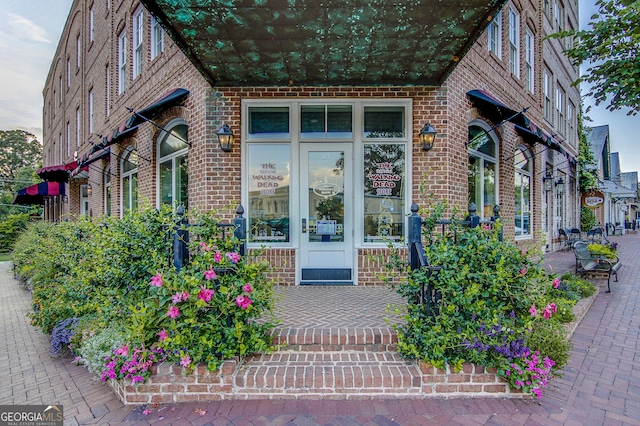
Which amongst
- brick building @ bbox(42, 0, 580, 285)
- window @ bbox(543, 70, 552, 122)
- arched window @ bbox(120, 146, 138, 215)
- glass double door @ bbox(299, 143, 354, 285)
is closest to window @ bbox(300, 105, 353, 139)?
brick building @ bbox(42, 0, 580, 285)

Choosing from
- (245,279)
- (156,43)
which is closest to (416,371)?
(245,279)

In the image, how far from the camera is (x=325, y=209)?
530 cm

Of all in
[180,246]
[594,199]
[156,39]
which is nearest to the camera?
[180,246]

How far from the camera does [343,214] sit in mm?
5285

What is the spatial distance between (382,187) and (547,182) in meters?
7.86

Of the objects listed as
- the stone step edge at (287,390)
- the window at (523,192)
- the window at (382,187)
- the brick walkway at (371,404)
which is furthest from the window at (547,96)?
the stone step edge at (287,390)

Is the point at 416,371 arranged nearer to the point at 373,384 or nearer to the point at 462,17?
the point at 373,384

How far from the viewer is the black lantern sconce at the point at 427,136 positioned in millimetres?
5020

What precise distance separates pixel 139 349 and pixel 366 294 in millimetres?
2910

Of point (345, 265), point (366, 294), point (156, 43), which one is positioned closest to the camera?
point (366, 294)

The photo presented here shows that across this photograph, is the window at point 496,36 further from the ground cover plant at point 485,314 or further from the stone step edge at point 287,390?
the stone step edge at point 287,390

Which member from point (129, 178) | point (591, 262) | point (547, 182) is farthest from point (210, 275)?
point (547, 182)

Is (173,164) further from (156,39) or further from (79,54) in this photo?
(79,54)

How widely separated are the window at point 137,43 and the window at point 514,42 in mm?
9088
